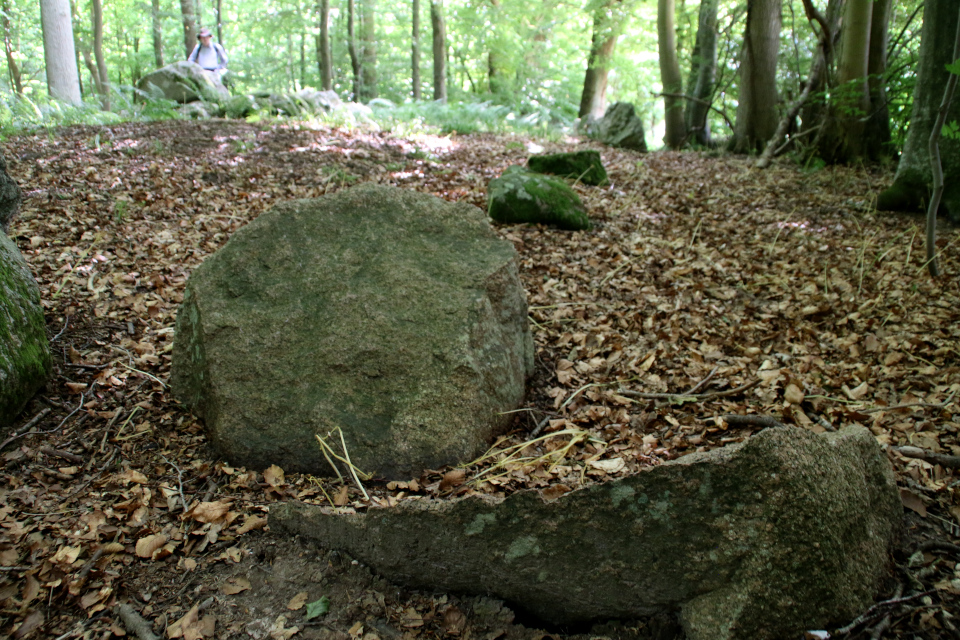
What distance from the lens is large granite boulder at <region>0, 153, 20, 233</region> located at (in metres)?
4.74

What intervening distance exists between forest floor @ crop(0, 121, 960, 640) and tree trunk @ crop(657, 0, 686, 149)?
18.4 ft

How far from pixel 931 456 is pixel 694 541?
1780 mm

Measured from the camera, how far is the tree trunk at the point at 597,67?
14542 millimetres

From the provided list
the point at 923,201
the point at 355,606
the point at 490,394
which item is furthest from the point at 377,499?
the point at 923,201

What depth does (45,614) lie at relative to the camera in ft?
6.91

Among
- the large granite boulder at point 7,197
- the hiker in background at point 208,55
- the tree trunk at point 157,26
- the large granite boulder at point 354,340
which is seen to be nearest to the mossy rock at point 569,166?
the large granite boulder at point 354,340

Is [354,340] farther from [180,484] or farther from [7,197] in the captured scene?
[7,197]

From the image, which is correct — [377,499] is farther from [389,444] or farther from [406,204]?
[406,204]

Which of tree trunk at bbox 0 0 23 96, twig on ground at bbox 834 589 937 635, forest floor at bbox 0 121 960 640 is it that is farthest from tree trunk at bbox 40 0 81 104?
twig on ground at bbox 834 589 937 635

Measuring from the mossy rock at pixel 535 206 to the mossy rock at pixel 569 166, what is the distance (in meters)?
1.58

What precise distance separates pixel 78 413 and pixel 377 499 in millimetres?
1956

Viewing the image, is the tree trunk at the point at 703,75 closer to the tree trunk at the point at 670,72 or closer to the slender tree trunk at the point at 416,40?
the tree trunk at the point at 670,72

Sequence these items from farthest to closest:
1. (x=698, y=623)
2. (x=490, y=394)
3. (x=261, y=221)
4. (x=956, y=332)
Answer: (x=956, y=332), (x=261, y=221), (x=490, y=394), (x=698, y=623)

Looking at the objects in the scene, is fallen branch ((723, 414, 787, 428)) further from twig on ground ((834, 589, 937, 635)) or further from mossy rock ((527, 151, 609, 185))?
mossy rock ((527, 151, 609, 185))
